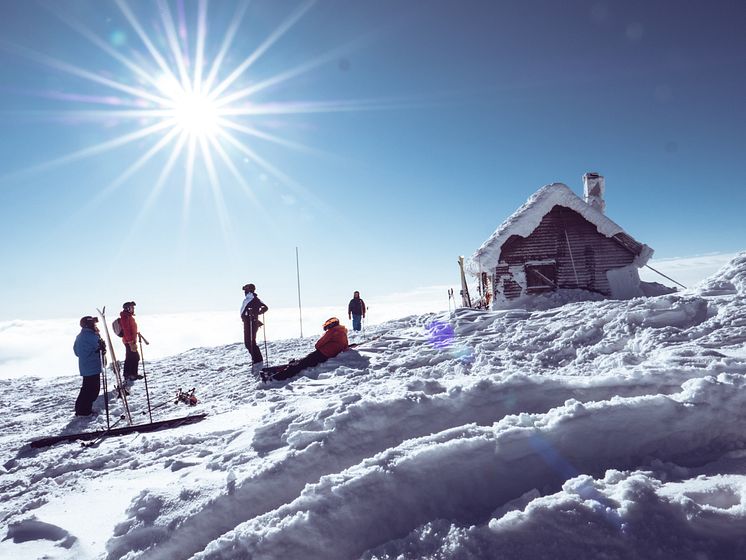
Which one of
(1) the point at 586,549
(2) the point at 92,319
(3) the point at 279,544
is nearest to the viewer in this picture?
(1) the point at 586,549

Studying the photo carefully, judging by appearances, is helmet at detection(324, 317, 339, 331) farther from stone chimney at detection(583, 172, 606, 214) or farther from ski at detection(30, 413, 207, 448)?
stone chimney at detection(583, 172, 606, 214)

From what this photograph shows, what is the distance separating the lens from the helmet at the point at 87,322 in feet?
26.0

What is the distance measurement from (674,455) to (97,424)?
26.6ft

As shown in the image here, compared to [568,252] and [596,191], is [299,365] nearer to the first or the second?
[568,252]

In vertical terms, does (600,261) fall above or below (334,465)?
above

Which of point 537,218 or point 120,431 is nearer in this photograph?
point 120,431

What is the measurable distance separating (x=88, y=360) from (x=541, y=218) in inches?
541

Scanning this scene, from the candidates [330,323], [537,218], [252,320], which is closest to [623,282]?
[537,218]

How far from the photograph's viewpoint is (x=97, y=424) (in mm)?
6910

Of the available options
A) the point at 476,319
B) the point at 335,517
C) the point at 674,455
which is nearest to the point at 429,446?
the point at 335,517

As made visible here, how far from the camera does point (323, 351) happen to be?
844cm

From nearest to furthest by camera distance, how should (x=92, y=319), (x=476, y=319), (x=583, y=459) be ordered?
(x=583, y=459), (x=92, y=319), (x=476, y=319)

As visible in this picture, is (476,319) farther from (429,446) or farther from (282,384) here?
(429,446)

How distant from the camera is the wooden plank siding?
14.4m
